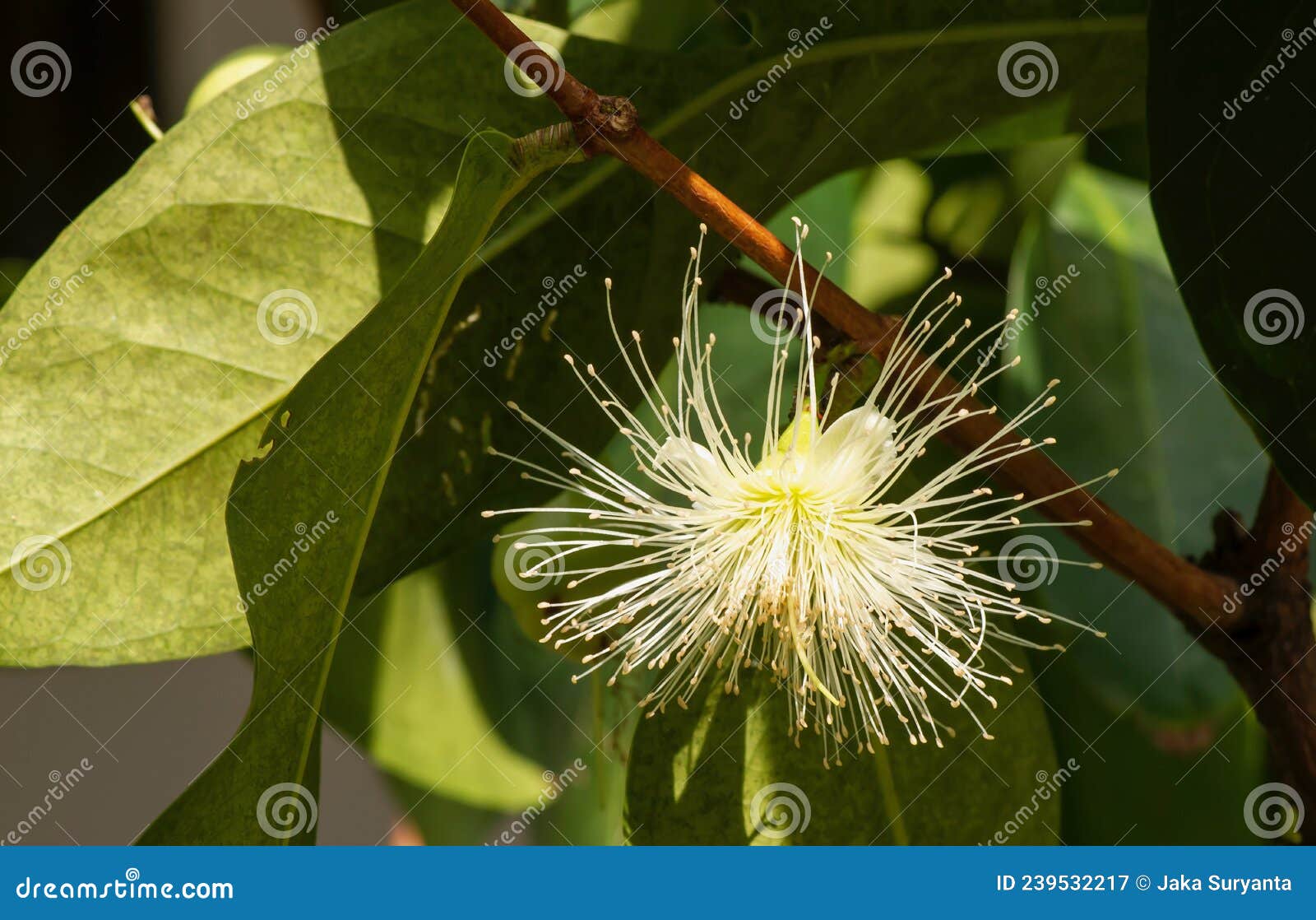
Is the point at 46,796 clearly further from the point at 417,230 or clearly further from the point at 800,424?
the point at 800,424

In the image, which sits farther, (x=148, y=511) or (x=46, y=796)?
(x=46, y=796)

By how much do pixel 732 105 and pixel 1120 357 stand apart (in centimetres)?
52

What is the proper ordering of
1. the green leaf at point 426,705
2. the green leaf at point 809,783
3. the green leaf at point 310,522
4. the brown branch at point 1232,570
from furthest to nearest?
the green leaf at point 426,705
the green leaf at point 809,783
the brown branch at point 1232,570
the green leaf at point 310,522

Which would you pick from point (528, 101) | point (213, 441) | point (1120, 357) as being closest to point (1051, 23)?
point (1120, 357)

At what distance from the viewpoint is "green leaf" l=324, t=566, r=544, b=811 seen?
4.09 ft

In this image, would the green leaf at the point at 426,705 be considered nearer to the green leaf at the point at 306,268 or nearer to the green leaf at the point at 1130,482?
the green leaf at the point at 306,268

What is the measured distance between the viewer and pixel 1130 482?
1.20 meters

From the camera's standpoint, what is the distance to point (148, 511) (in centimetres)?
98

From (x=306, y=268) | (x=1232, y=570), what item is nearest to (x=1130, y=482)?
(x=1232, y=570)

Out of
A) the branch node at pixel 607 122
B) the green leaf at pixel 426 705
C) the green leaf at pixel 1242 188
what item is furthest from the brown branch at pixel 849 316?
the green leaf at pixel 426 705

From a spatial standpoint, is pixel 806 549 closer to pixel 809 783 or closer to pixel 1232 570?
pixel 809 783

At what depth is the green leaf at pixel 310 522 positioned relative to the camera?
715 mm

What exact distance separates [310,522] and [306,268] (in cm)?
32

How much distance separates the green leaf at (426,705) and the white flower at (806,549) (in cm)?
28
